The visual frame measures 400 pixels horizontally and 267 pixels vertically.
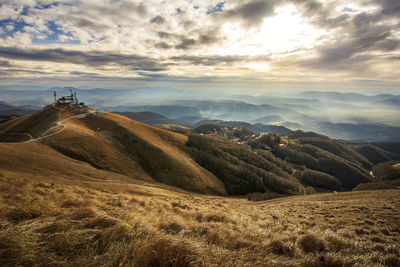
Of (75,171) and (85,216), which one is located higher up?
(85,216)

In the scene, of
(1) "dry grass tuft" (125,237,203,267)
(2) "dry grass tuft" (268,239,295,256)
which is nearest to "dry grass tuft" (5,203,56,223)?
(1) "dry grass tuft" (125,237,203,267)

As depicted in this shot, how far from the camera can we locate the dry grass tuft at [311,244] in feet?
20.8

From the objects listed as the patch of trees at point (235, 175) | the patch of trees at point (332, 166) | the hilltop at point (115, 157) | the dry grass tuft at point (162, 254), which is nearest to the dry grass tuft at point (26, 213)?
the dry grass tuft at point (162, 254)

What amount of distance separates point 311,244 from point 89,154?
4622 cm

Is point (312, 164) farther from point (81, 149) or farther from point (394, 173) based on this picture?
point (81, 149)

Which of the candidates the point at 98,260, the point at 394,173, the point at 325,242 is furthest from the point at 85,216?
the point at 394,173

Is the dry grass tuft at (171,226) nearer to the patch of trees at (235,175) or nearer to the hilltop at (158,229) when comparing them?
the hilltop at (158,229)

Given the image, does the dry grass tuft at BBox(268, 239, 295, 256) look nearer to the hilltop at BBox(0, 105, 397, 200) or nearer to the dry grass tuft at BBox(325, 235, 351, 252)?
the dry grass tuft at BBox(325, 235, 351, 252)

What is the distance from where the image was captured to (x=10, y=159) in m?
25.7

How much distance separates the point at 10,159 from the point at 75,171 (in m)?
8.43

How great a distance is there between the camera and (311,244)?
6.47m

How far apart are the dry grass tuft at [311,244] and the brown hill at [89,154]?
84.4 ft

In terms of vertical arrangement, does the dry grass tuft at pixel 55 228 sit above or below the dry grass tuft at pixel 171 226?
above

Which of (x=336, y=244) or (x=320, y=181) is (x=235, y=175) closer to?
(x=336, y=244)
